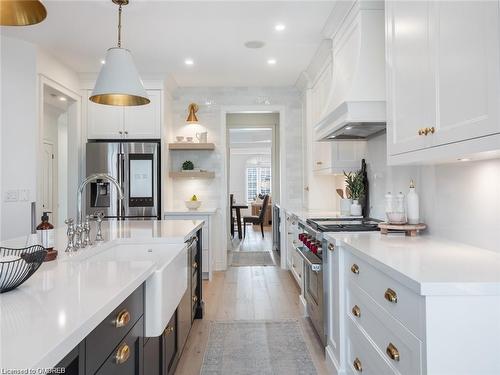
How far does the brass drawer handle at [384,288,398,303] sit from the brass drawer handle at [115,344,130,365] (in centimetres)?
96

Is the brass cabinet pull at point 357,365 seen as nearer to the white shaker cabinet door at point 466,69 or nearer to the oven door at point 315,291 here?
the oven door at point 315,291

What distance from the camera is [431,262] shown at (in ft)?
4.59

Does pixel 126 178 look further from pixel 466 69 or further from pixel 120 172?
pixel 466 69

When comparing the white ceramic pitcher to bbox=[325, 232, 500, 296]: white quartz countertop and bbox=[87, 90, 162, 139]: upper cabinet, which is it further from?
bbox=[325, 232, 500, 296]: white quartz countertop

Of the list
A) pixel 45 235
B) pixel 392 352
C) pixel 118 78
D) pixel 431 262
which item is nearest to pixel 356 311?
pixel 392 352

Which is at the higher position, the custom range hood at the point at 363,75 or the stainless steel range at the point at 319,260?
the custom range hood at the point at 363,75

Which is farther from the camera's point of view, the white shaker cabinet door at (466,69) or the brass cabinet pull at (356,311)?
the brass cabinet pull at (356,311)

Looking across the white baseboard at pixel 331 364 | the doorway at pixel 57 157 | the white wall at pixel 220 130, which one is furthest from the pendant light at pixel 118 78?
the white wall at pixel 220 130

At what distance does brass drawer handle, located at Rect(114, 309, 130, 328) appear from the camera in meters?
1.11

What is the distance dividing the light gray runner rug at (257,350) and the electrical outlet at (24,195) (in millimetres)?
2228

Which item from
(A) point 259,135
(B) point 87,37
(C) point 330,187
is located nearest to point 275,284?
(C) point 330,187

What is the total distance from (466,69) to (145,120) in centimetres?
394

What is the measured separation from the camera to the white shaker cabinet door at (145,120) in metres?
4.60

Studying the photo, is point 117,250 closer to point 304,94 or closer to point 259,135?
point 304,94
